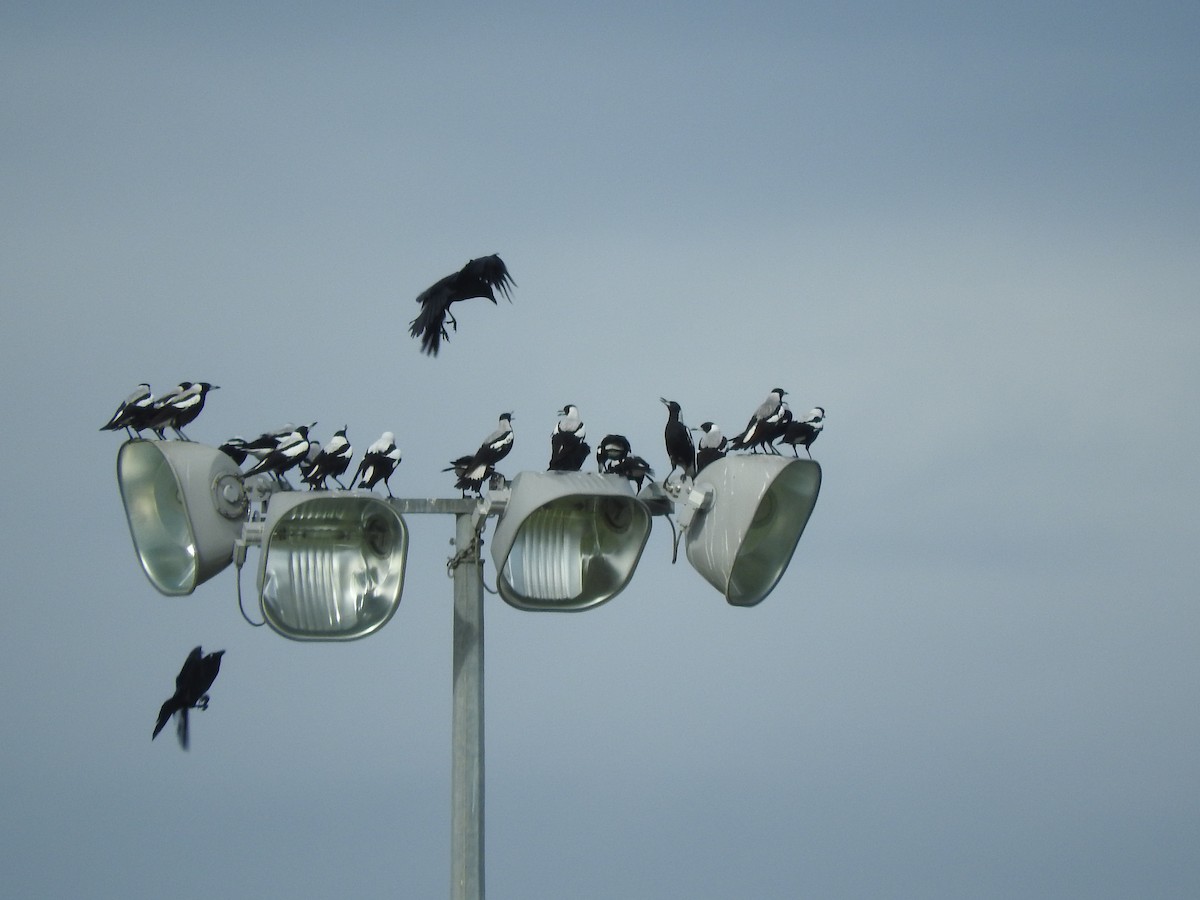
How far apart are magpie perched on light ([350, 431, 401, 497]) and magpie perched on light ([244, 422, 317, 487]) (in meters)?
0.43

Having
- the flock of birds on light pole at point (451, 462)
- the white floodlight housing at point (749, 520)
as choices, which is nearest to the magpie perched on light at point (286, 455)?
the flock of birds on light pole at point (451, 462)

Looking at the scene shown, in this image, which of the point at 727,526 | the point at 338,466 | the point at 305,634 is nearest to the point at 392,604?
the point at 305,634

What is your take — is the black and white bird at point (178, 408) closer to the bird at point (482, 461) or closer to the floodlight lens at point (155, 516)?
the floodlight lens at point (155, 516)

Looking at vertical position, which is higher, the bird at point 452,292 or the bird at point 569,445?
the bird at point 452,292

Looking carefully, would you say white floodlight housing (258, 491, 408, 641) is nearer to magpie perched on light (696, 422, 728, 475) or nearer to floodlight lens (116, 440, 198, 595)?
floodlight lens (116, 440, 198, 595)

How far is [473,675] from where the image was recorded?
8.68 meters

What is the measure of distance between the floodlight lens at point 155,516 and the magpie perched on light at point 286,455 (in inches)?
19.1

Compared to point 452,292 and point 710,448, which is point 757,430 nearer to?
point 710,448

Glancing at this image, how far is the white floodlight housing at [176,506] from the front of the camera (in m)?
8.55

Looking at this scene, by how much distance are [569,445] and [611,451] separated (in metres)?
0.27

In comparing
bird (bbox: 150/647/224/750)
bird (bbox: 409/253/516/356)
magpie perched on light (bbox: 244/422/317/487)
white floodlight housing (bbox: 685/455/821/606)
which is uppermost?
bird (bbox: 409/253/516/356)

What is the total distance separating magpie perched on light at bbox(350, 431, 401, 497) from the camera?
8805 millimetres

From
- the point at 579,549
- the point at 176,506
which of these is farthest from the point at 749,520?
the point at 176,506

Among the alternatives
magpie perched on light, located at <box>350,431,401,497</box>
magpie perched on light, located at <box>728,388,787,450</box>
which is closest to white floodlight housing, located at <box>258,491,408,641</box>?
magpie perched on light, located at <box>350,431,401,497</box>
